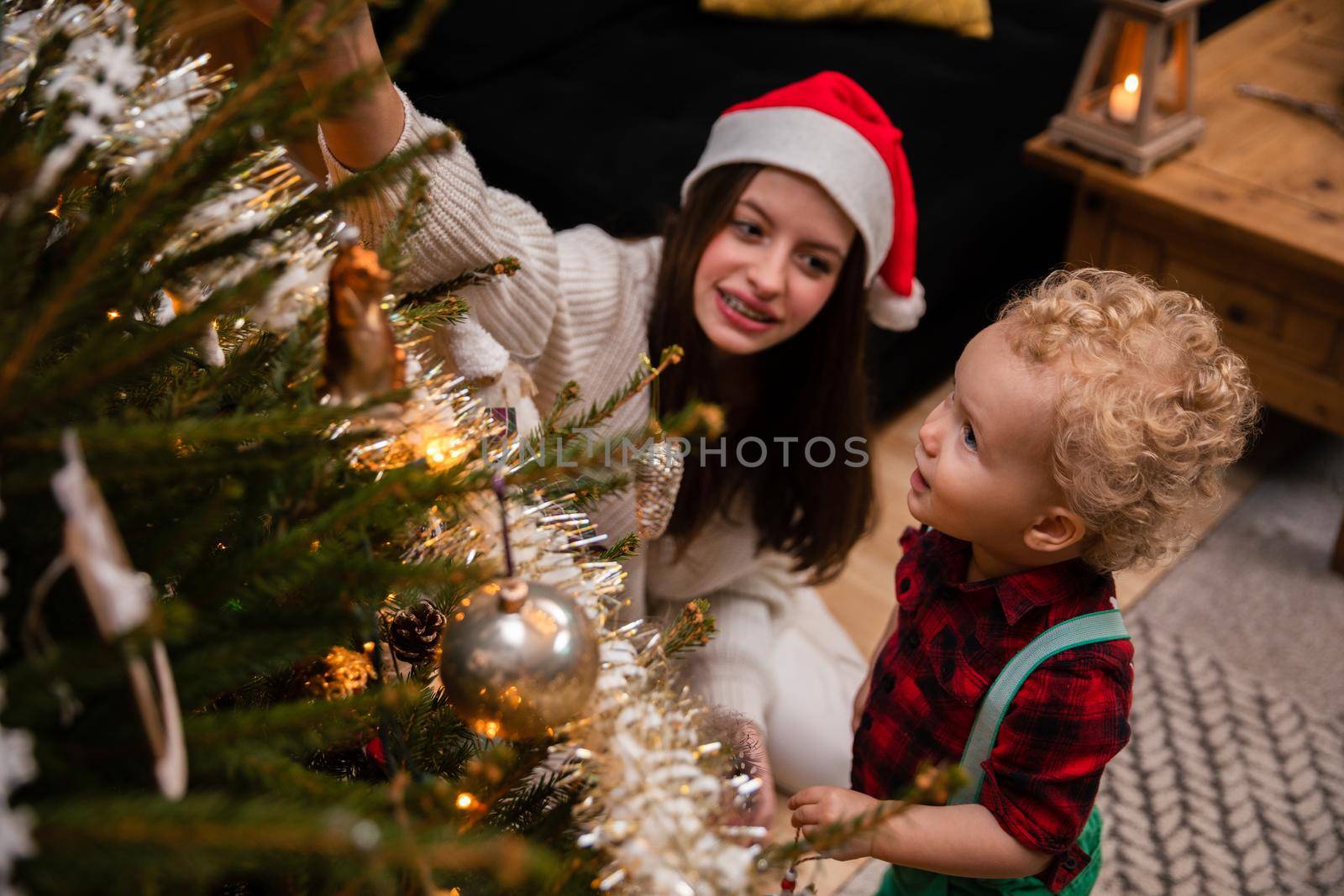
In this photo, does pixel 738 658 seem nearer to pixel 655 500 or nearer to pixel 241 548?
pixel 655 500

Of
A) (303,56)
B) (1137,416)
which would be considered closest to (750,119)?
(1137,416)

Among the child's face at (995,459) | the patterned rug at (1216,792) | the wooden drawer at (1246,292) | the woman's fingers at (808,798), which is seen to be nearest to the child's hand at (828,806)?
the woman's fingers at (808,798)

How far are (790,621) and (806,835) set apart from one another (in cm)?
118

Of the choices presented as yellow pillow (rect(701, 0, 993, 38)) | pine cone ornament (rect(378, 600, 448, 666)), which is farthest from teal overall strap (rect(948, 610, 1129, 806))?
yellow pillow (rect(701, 0, 993, 38))

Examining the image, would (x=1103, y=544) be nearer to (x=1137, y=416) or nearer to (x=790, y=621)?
(x=1137, y=416)

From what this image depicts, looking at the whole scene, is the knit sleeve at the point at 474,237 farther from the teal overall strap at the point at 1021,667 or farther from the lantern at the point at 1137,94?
the lantern at the point at 1137,94

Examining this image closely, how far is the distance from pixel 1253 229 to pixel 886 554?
801mm

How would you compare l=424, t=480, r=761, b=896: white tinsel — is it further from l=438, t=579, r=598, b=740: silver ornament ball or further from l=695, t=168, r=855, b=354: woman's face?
l=695, t=168, r=855, b=354: woman's face

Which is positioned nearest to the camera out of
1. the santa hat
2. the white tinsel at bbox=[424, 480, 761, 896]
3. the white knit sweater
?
the white tinsel at bbox=[424, 480, 761, 896]

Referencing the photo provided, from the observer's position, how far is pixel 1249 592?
1.86m

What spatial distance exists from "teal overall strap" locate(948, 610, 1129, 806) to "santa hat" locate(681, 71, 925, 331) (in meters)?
0.55

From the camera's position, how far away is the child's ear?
79cm

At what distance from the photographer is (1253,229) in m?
1.73

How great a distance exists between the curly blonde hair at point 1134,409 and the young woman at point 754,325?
0.43m
